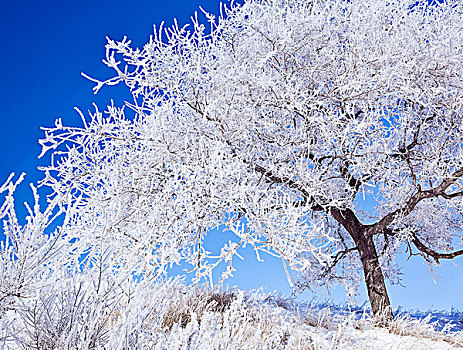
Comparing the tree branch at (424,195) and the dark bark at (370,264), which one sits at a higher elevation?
the tree branch at (424,195)

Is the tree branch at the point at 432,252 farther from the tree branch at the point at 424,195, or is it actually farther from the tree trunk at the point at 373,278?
the tree trunk at the point at 373,278

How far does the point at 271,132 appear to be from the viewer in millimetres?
7180

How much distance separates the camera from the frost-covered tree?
561 cm

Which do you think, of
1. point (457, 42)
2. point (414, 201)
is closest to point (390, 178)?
point (414, 201)

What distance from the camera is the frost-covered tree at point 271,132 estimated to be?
561 centimetres

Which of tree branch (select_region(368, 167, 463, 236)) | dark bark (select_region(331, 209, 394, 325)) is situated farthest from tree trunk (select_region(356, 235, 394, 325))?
tree branch (select_region(368, 167, 463, 236))

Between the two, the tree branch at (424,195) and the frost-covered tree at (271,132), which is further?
the tree branch at (424,195)

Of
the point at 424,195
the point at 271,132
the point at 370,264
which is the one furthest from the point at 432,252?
the point at 271,132

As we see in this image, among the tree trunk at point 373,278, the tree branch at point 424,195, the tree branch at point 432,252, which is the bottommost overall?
the tree trunk at point 373,278

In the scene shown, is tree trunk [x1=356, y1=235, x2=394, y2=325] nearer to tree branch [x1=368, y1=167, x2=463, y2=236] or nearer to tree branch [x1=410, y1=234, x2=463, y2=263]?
tree branch [x1=368, y1=167, x2=463, y2=236]

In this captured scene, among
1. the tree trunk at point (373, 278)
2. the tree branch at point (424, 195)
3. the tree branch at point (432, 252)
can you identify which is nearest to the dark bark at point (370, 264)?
the tree trunk at point (373, 278)

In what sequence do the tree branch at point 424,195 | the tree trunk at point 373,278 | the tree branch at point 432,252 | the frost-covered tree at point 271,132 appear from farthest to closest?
the tree branch at point 432,252 → the tree trunk at point 373,278 → the tree branch at point 424,195 → the frost-covered tree at point 271,132

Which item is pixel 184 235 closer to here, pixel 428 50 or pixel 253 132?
pixel 253 132

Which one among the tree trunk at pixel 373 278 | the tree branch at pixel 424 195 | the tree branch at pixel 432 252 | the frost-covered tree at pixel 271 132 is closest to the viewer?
the frost-covered tree at pixel 271 132
